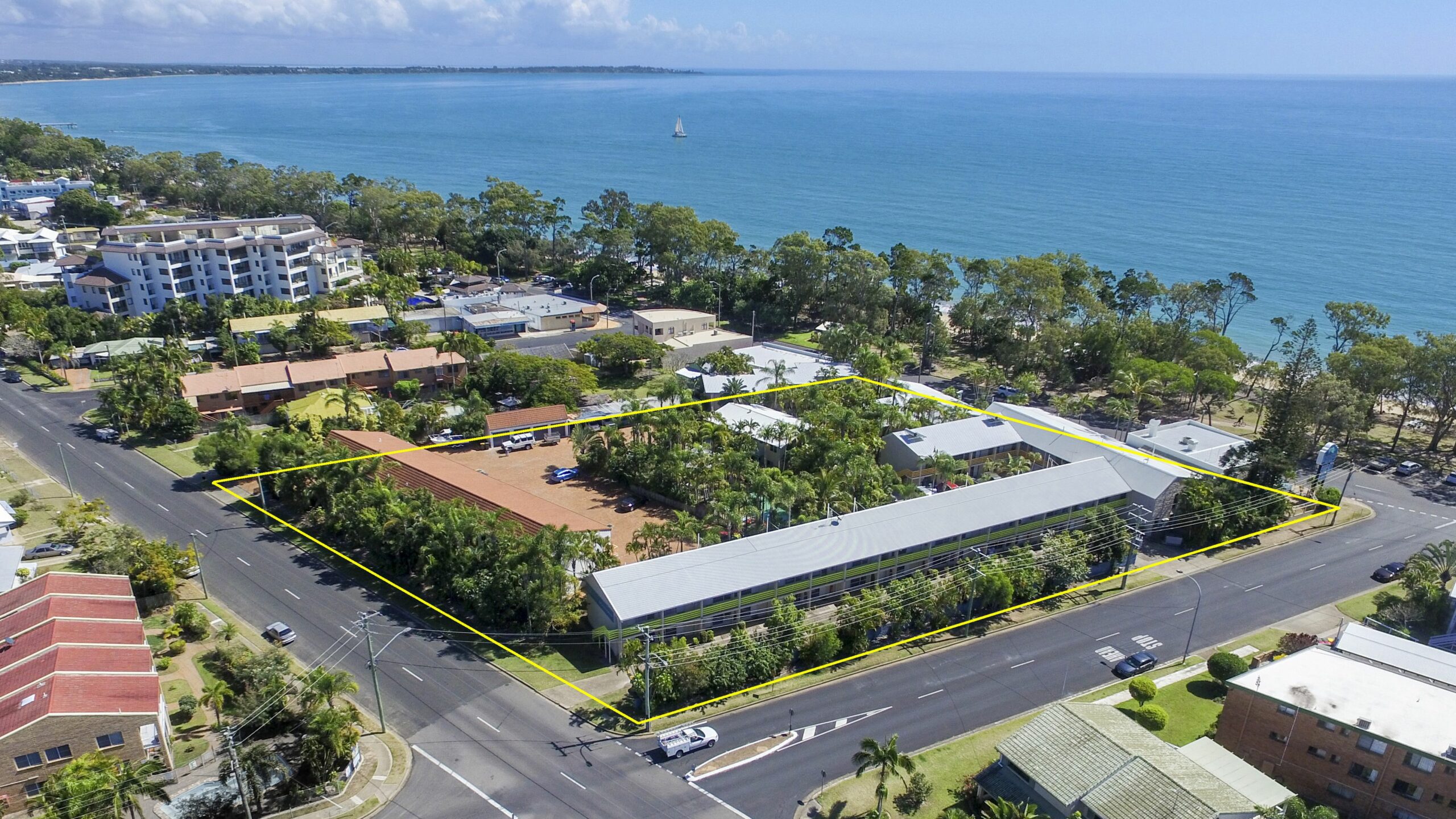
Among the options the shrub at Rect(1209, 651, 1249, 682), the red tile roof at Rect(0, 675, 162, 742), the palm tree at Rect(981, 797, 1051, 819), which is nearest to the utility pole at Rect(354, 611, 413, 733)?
the red tile roof at Rect(0, 675, 162, 742)

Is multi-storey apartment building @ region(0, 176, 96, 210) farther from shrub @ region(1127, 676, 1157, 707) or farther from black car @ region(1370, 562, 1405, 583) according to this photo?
black car @ region(1370, 562, 1405, 583)

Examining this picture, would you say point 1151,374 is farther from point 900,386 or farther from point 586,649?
point 586,649

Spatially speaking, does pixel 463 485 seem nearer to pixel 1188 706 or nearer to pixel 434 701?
pixel 434 701

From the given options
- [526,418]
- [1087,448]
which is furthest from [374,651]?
[1087,448]

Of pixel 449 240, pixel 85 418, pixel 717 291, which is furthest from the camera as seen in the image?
pixel 449 240

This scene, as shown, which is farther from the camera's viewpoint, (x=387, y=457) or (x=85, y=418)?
(x=85, y=418)

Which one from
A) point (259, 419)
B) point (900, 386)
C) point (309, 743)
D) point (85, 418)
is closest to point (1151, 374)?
point (900, 386)
